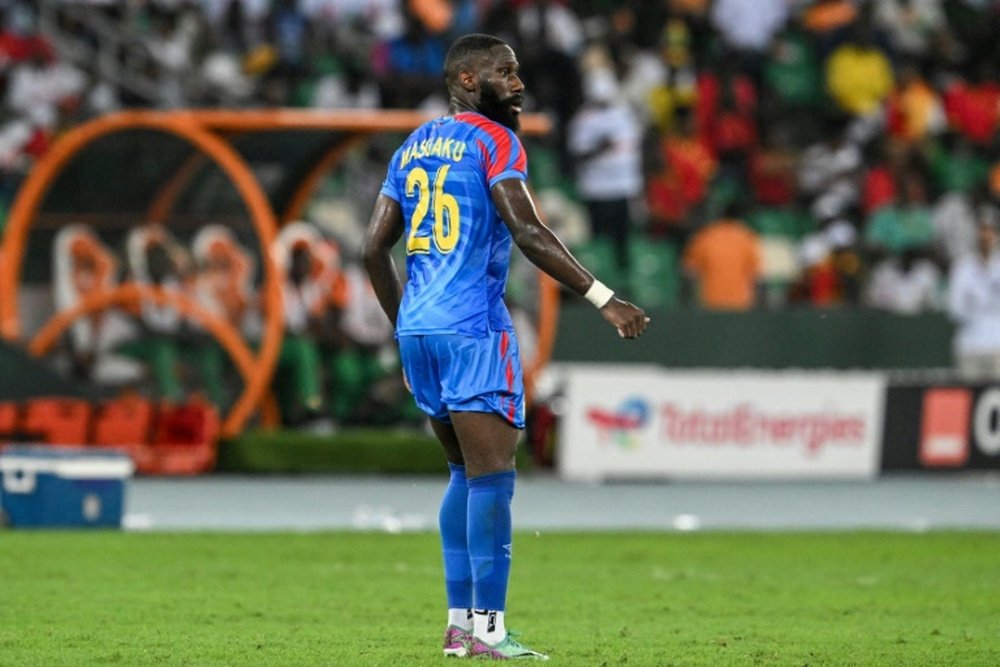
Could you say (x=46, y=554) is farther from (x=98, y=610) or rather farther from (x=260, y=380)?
(x=260, y=380)

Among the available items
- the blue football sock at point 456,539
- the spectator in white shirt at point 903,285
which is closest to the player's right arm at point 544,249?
the blue football sock at point 456,539

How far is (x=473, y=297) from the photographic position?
7406 millimetres

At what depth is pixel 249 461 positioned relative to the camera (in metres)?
18.0

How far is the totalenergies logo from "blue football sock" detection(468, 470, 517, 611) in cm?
1091

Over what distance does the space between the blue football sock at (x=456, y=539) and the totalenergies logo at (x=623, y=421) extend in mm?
10721

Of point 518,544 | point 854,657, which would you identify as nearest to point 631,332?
point 854,657

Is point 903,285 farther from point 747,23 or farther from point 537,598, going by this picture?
point 537,598

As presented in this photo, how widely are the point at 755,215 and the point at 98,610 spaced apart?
15.8 m

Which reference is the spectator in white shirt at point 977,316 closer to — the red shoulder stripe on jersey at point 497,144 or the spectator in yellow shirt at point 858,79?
the spectator in yellow shirt at point 858,79

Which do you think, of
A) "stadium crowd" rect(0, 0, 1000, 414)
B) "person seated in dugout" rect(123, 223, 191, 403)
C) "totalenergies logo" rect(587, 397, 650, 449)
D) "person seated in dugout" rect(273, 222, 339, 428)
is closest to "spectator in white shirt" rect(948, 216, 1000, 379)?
"stadium crowd" rect(0, 0, 1000, 414)

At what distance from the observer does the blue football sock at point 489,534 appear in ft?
24.1

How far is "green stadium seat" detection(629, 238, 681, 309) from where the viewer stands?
71.8ft

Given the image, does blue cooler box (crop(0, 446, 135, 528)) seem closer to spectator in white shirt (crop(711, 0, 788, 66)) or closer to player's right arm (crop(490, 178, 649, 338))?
player's right arm (crop(490, 178, 649, 338))

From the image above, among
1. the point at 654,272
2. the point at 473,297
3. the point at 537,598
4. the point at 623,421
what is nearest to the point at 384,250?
the point at 473,297
